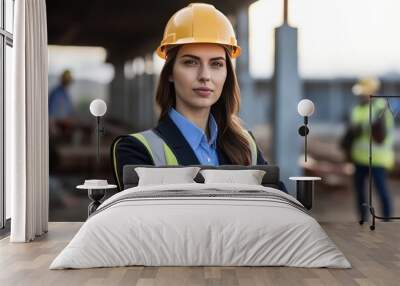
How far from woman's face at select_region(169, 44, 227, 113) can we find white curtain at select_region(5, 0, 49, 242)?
128 cm

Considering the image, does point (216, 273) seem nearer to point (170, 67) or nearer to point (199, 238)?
point (199, 238)

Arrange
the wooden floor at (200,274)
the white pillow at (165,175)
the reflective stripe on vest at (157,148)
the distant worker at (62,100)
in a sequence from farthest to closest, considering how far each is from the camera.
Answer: the distant worker at (62,100)
the reflective stripe on vest at (157,148)
the white pillow at (165,175)
the wooden floor at (200,274)

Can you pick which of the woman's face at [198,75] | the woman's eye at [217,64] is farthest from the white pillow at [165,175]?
the woman's eye at [217,64]

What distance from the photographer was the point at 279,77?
625 centimetres

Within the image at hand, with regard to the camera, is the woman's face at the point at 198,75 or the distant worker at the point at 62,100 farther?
the distant worker at the point at 62,100

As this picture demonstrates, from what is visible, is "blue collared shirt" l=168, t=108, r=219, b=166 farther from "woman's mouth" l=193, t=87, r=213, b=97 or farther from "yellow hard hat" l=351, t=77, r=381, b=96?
"yellow hard hat" l=351, t=77, r=381, b=96

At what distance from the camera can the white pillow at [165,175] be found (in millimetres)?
5293

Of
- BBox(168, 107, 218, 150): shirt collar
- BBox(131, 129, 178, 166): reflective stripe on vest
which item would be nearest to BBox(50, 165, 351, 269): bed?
BBox(131, 129, 178, 166): reflective stripe on vest

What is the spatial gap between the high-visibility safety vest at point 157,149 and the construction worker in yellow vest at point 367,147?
1.20 metres

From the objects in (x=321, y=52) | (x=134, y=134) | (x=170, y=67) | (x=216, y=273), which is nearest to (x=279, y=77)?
(x=321, y=52)

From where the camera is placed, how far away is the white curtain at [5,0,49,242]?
5.08 meters

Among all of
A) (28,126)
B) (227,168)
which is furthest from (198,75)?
(28,126)

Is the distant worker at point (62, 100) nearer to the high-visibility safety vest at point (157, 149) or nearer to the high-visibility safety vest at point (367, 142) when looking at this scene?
the high-visibility safety vest at point (157, 149)

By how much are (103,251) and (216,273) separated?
724mm
